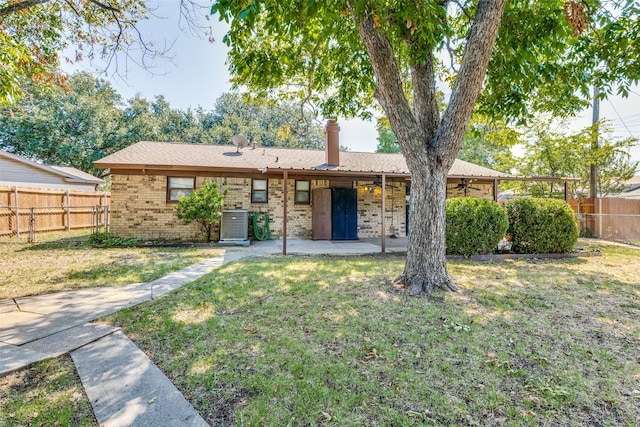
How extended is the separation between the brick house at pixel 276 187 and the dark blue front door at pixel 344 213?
4cm

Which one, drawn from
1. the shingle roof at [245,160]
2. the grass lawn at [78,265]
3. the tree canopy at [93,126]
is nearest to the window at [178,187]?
the shingle roof at [245,160]

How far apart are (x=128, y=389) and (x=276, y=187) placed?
9.91 meters

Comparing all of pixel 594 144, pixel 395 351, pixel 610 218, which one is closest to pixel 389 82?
pixel 395 351

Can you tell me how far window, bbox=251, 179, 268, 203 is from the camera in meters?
11.8

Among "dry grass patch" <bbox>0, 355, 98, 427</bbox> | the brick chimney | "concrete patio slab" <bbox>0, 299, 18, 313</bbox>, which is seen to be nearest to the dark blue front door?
the brick chimney

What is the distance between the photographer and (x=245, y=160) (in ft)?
39.9

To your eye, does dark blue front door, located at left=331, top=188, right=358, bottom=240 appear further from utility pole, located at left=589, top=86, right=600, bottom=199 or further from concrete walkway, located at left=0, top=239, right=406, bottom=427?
utility pole, located at left=589, top=86, right=600, bottom=199

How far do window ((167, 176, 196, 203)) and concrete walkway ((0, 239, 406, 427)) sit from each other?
6.43 meters

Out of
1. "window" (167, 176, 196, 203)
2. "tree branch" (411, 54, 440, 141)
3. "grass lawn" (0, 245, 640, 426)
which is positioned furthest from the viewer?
"window" (167, 176, 196, 203)

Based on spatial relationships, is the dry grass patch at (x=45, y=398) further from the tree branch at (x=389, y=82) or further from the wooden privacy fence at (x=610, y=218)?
the wooden privacy fence at (x=610, y=218)

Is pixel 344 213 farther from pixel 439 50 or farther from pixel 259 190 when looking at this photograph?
pixel 439 50

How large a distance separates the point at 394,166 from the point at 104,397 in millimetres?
12752

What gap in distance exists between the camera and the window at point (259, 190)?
11.8m

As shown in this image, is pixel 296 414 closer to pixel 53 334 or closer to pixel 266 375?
pixel 266 375
